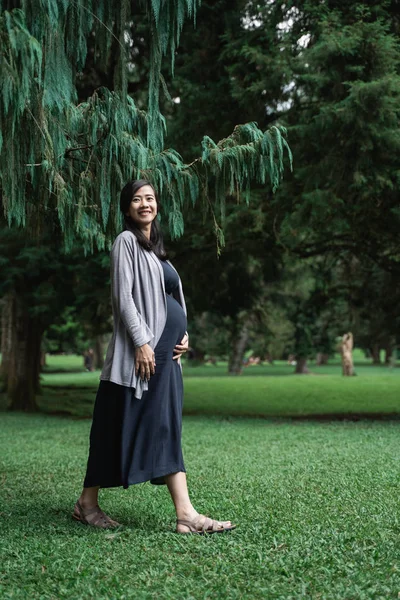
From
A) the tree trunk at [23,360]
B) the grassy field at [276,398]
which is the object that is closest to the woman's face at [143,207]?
the grassy field at [276,398]

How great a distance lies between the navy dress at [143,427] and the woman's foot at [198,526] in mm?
298

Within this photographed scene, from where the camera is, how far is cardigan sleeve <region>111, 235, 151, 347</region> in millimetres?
4500

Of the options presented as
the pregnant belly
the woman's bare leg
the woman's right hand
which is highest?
the pregnant belly

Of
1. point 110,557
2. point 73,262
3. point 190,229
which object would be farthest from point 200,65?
point 110,557

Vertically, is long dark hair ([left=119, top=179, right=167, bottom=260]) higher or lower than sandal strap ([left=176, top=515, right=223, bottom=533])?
higher

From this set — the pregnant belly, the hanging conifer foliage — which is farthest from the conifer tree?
the pregnant belly

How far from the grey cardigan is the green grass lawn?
980mm

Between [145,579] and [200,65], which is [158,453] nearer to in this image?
[145,579]

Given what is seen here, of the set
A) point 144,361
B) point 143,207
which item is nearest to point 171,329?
point 144,361

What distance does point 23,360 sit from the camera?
Result: 18.8m

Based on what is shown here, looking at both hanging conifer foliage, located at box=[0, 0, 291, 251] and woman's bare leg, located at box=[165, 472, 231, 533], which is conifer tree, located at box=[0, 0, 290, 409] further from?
woman's bare leg, located at box=[165, 472, 231, 533]

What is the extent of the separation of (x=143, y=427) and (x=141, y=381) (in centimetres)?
27

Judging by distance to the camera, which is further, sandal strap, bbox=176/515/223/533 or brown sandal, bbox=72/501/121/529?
brown sandal, bbox=72/501/121/529

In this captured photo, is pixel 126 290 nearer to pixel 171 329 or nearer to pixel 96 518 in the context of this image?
pixel 171 329
